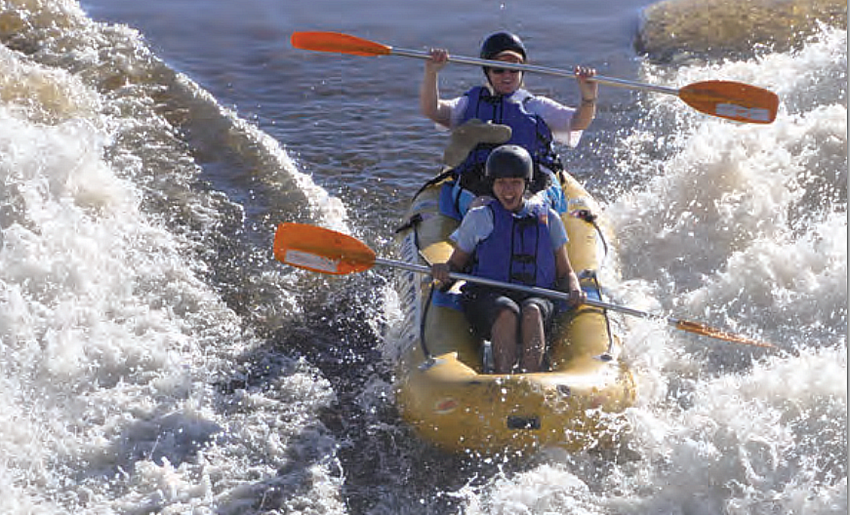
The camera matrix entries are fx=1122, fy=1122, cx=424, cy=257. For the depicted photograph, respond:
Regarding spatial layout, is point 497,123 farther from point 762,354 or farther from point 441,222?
point 762,354

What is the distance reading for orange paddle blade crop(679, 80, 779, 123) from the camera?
22.2ft

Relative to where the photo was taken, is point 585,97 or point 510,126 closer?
point 585,97

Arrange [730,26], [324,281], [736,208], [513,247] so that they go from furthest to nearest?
[730,26]
[736,208]
[324,281]
[513,247]

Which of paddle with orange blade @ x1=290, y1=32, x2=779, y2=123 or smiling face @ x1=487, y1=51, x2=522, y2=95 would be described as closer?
paddle with orange blade @ x1=290, y1=32, x2=779, y2=123

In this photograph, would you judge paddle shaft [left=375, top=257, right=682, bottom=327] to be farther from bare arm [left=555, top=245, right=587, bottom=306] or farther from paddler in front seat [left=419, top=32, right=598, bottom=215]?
paddler in front seat [left=419, top=32, right=598, bottom=215]

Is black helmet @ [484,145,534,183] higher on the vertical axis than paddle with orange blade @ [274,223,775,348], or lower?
higher

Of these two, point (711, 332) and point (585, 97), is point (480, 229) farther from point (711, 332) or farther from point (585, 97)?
point (585, 97)

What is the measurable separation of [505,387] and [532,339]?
1.53ft

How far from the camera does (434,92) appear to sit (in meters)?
6.84

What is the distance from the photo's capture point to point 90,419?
5.51 metres

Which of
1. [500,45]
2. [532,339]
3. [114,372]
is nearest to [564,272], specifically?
[532,339]

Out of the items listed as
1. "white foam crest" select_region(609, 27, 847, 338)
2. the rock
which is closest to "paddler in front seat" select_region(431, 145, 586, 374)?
"white foam crest" select_region(609, 27, 847, 338)

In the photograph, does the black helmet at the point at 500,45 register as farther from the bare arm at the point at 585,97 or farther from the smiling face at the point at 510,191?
the smiling face at the point at 510,191

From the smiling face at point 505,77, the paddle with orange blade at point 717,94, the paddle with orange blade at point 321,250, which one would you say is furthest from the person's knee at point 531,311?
the smiling face at point 505,77
